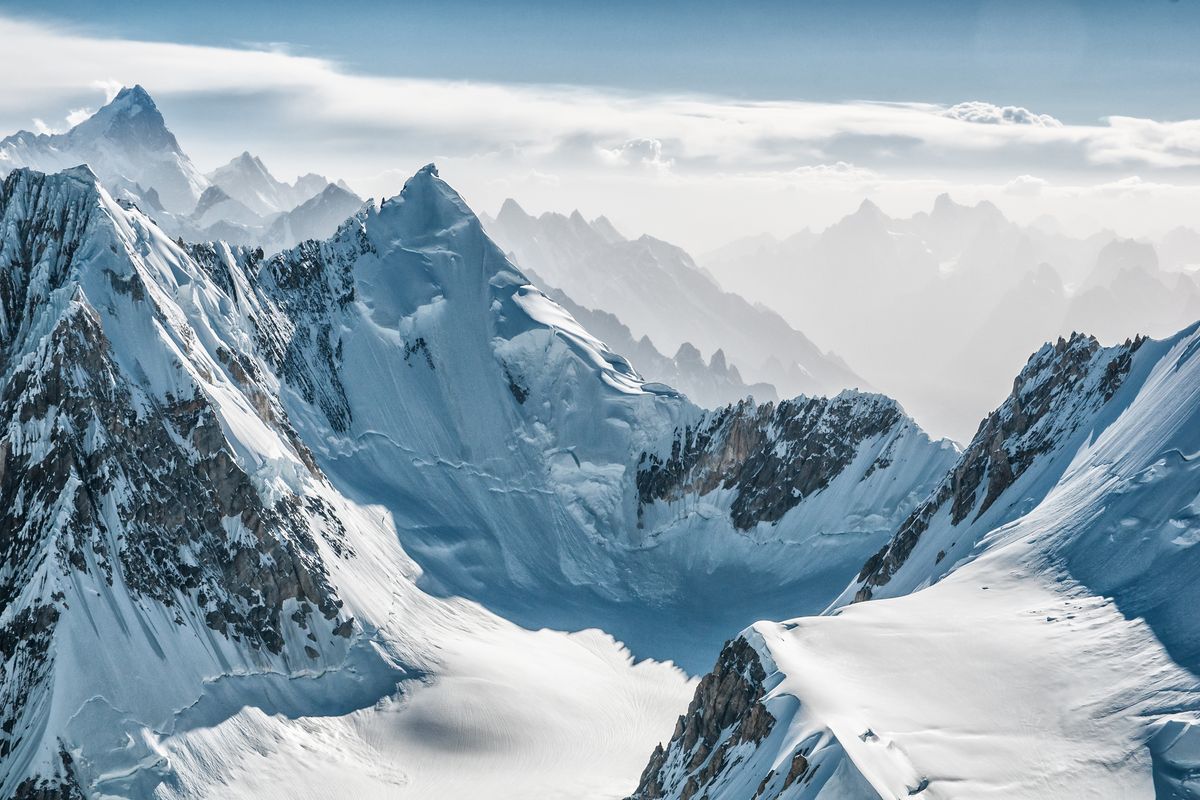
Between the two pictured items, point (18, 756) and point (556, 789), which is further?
point (556, 789)

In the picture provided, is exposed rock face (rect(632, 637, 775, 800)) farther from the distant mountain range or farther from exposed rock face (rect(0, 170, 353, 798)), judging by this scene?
exposed rock face (rect(0, 170, 353, 798))

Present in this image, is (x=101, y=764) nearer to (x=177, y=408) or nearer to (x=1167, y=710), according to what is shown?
(x=177, y=408)

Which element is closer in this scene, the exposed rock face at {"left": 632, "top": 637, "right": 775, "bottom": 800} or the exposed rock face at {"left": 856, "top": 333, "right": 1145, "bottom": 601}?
the exposed rock face at {"left": 632, "top": 637, "right": 775, "bottom": 800}

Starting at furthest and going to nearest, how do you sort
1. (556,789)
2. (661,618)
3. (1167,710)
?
(661,618) < (556,789) < (1167,710)

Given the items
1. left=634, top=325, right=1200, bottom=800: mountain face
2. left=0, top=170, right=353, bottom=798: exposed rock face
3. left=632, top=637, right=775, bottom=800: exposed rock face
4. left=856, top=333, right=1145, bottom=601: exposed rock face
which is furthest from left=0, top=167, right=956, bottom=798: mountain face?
left=856, top=333, right=1145, bottom=601: exposed rock face

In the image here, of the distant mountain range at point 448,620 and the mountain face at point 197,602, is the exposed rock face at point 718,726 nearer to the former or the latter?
the distant mountain range at point 448,620

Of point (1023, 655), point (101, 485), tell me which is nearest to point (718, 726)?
point (1023, 655)

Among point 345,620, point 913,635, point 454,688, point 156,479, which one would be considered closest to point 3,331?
point 156,479

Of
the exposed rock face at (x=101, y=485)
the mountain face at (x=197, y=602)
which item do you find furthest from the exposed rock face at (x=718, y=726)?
the exposed rock face at (x=101, y=485)
